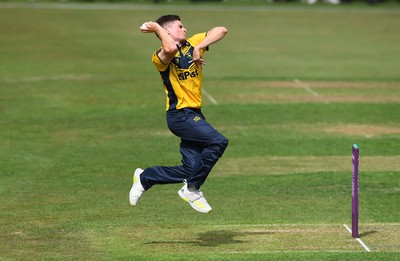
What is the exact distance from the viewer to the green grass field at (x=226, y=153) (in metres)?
13.3

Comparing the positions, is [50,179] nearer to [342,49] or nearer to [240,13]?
[342,49]

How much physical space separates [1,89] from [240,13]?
87.4ft

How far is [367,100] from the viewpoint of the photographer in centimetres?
2842

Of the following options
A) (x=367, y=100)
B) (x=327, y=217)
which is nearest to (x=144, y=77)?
(x=367, y=100)

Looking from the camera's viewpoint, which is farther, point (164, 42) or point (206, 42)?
point (206, 42)

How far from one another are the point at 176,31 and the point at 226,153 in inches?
329

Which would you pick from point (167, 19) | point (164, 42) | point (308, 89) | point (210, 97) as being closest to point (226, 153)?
point (210, 97)

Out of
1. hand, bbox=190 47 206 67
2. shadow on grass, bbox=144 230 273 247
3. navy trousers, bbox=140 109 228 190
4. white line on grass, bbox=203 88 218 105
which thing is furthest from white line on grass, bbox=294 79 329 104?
hand, bbox=190 47 206 67

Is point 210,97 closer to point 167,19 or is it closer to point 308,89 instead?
point 308,89

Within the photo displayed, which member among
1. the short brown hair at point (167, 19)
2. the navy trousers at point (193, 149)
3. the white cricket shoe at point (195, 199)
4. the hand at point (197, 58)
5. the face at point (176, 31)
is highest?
the short brown hair at point (167, 19)

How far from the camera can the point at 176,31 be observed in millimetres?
12977

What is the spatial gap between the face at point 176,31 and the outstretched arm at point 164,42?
0.57 feet

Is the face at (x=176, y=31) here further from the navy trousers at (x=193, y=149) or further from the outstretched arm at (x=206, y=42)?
the navy trousers at (x=193, y=149)

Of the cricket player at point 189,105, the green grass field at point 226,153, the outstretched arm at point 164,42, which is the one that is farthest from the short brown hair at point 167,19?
the green grass field at point 226,153
